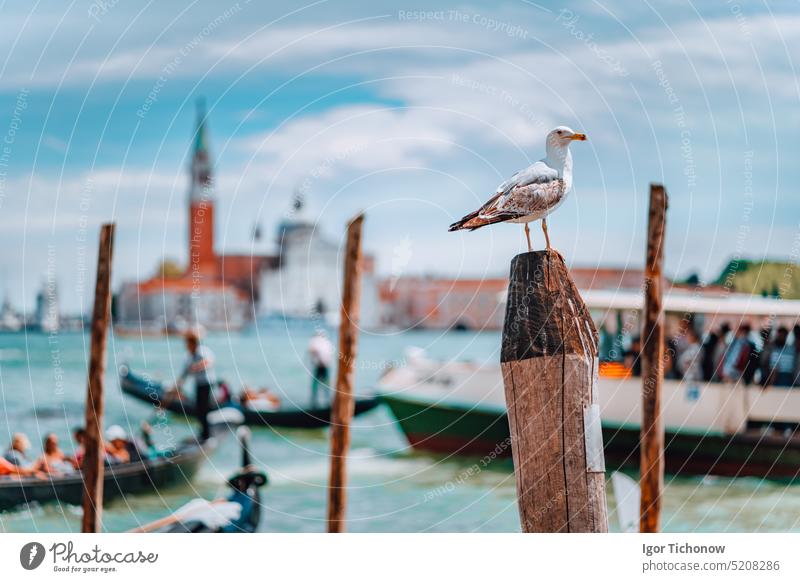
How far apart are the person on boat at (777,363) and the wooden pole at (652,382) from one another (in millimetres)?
3796

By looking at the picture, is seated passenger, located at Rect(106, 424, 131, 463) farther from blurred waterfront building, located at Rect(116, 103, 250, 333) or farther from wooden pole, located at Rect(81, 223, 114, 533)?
blurred waterfront building, located at Rect(116, 103, 250, 333)

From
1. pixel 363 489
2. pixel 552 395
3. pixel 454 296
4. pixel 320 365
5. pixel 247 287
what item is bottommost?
pixel 363 489

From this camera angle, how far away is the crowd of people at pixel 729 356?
1125 centimetres

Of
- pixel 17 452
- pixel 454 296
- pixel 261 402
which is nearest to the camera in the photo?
pixel 17 452

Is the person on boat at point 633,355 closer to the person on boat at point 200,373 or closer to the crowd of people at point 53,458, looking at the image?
the person on boat at point 200,373

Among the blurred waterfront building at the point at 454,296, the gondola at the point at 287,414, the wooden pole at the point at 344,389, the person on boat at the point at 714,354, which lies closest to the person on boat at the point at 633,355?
the person on boat at the point at 714,354

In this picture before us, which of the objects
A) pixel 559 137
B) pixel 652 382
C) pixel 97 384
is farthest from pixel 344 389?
pixel 559 137

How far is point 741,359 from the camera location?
11.7m

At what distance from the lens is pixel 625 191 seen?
959cm

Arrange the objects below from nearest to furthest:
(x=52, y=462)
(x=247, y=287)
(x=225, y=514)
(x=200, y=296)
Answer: (x=225, y=514), (x=52, y=462), (x=247, y=287), (x=200, y=296)

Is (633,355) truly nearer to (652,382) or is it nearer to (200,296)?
(652,382)

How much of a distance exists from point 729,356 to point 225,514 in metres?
5.48
